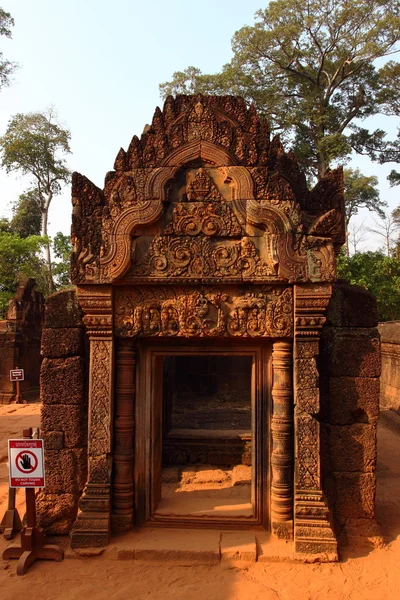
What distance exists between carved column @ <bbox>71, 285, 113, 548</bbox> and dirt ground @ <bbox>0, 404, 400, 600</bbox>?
1.21 ft

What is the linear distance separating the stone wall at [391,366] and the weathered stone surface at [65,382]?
9267mm

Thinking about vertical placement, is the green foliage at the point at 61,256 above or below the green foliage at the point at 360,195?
below

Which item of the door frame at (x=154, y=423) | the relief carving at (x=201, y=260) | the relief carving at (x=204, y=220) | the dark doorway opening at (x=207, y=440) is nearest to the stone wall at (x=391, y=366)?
the dark doorway opening at (x=207, y=440)

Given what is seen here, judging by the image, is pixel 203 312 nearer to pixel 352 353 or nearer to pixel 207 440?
pixel 352 353

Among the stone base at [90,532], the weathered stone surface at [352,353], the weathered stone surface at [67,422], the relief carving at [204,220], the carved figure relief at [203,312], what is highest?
the relief carving at [204,220]

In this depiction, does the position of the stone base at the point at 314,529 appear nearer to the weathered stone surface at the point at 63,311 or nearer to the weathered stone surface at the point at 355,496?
the weathered stone surface at the point at 355,496

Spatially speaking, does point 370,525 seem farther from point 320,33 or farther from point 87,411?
point 320,33

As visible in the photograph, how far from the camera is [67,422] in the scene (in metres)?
5.04

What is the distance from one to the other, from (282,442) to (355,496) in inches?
36.6

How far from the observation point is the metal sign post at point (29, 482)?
4.59 meters

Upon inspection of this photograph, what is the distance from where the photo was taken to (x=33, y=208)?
30.4 meters

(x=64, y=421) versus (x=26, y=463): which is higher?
(x=64, y=421)

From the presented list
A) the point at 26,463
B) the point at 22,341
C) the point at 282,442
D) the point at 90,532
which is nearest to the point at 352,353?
the point at 282,442

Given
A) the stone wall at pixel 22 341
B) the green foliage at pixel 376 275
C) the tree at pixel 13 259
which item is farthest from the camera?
the tree at pixel 13 259
